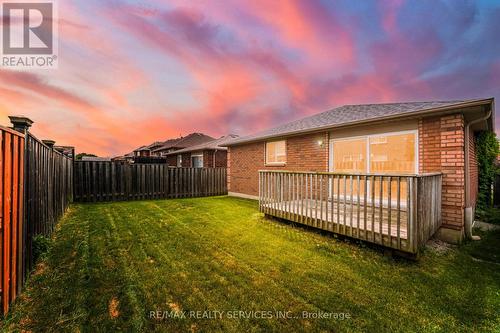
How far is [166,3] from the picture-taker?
7430 mm

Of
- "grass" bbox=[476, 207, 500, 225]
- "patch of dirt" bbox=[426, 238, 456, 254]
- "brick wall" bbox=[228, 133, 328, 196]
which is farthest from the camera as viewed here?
"brick wall" bbox=[228, 133, 328, 196]

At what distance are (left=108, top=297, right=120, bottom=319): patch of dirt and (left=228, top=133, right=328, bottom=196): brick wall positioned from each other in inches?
289

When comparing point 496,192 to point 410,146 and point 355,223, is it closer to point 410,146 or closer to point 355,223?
point 410,146

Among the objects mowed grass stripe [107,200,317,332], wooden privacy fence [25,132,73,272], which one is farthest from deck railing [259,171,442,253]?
wooden privacy fence [25,132,73,272]

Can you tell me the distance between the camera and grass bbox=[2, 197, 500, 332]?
2125mm

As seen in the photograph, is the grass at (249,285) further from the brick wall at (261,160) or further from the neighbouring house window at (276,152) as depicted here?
the neighbouring house window at (276,152)

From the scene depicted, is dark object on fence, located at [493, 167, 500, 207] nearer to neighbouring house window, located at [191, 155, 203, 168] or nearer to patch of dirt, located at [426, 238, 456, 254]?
patch of dirt, located at [426, 238, 456, 254]

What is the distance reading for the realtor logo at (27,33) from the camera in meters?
5.17

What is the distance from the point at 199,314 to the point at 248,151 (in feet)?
33.0

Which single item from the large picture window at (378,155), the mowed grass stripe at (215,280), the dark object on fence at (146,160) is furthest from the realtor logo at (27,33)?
the dark object on fence at (146,160)

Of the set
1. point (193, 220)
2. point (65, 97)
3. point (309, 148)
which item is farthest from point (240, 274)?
point (65, 97)

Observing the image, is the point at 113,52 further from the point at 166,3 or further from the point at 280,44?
the point at 280,44

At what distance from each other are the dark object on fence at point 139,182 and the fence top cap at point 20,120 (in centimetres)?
834

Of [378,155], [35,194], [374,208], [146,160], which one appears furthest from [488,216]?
[146,160]
